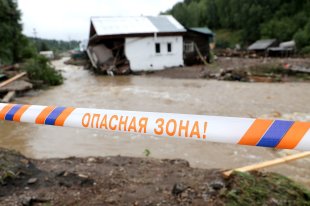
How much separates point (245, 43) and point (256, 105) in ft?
168

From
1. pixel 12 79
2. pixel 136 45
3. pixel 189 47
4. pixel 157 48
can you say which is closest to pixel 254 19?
pixel 189 47

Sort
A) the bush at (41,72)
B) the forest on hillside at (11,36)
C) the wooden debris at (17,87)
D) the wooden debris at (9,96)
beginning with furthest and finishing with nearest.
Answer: the forest on hillside at (11,36) < the bush at (41,72) < the wooden debris at (17,87) < the wooden debris at (9,96)

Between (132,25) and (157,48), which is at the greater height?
(132,25)

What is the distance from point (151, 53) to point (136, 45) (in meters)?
1.23

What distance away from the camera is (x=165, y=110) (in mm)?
9781

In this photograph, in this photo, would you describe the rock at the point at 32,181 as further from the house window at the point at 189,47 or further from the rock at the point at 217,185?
the house window at the point at 189,47

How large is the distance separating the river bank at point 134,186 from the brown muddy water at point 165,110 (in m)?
1.81

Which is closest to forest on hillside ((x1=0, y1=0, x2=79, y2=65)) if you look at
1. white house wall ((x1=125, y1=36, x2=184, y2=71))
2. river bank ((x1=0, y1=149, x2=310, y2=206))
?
white house wall ((x1=125, y1=36, x2=184, y2=71))

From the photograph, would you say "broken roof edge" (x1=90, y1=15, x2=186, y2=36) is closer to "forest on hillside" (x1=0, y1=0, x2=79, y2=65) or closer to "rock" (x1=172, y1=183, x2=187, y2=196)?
"forest on hillside" (x1=0, y1=0, x2=79, y2=65)

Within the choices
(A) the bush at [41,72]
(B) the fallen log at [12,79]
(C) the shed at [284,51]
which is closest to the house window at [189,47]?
(A) the bush at [41,72]

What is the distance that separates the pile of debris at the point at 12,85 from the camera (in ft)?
37.6

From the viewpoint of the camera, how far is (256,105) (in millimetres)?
10094

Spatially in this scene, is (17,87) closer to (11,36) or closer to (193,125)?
(11,36)

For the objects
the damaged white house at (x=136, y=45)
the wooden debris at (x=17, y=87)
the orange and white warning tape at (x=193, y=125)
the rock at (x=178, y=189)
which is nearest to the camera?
the orange and white warning tape at (x=193, y=125)
